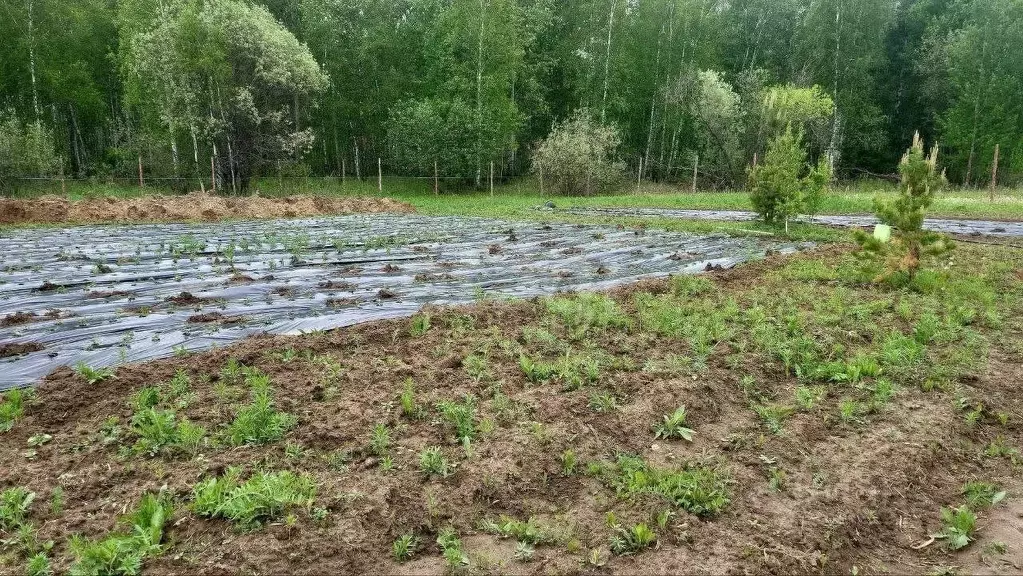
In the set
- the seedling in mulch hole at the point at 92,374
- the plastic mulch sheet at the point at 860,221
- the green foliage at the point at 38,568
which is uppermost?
the plastic mulch sheet at the point at 860,221

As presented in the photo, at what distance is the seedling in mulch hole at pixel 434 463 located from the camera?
314 cm

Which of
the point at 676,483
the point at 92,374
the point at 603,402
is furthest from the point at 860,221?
the point at 92,374

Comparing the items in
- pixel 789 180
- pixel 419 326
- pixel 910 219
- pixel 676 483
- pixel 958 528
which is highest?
pixel 789 180

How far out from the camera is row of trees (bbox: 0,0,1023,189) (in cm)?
2525

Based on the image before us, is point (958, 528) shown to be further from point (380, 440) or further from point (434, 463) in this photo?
point (380, 440)

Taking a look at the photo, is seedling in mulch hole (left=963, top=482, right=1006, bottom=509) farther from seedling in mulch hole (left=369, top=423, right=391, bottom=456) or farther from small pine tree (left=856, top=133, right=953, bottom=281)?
small pine tree (left=856, top=133, right=953, bottom=281)

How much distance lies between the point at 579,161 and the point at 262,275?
75.4 feet

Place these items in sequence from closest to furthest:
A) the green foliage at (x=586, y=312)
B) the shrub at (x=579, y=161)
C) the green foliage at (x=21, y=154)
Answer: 1. the green foliage at (x=586, y=312)
2. the green foliage at (x=21, y=154)
3. the shrub at (x=579, y=161)

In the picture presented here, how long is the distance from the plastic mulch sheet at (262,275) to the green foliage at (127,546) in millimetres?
2478

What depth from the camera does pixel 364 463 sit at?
322cm

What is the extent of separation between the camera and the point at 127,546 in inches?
97.3

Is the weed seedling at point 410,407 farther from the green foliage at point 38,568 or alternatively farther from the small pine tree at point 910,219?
the small pine tree at point 910,219

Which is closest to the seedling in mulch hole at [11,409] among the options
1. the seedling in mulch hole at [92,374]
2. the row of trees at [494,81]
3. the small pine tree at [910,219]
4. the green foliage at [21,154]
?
the seedling in mulch hole at [92,374]

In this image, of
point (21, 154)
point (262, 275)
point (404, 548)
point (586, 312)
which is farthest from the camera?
point (21, 154)
